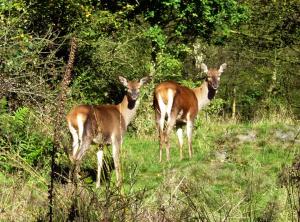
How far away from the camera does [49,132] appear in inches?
400

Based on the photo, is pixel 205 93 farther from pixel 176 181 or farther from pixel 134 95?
pixel 176 181

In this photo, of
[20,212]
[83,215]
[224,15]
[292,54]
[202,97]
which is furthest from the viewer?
[292,54]

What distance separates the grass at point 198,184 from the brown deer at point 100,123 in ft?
1.50

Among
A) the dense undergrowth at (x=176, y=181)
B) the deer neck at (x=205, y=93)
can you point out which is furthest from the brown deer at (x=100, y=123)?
the deer neck at (x=205, y=93)

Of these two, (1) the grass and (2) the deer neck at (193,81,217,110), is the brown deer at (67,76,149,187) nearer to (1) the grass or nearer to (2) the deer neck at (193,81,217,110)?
(1) the grass

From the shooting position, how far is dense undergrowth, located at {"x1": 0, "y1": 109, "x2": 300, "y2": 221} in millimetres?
4281

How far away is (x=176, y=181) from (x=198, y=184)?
98cm

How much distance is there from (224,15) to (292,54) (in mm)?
5763

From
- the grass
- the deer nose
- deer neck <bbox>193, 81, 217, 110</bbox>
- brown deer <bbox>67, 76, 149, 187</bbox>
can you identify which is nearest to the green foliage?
brown deer <bbox>67, 76, 149, 187</bbox>

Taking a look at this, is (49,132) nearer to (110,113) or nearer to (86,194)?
(110,113)

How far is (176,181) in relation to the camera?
687cm

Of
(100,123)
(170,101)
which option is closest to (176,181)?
(100,123)

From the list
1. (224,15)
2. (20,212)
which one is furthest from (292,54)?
(20,212)

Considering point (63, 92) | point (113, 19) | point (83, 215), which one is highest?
point (113, 19)
